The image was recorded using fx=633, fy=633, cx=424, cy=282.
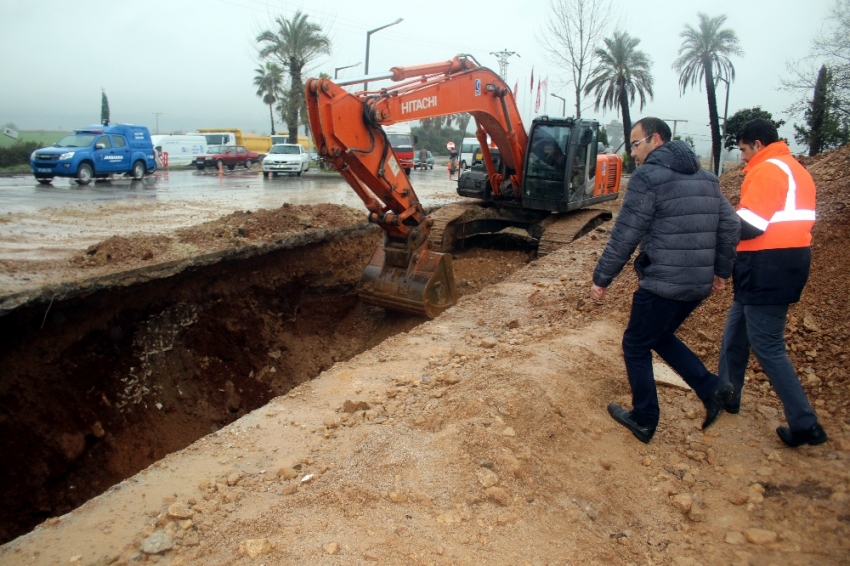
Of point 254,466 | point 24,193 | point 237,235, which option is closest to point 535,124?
point 237,235

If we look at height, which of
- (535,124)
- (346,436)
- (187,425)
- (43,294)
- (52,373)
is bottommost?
(187,425)

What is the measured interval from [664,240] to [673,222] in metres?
0.10

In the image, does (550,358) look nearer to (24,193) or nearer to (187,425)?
Result: (187,425)

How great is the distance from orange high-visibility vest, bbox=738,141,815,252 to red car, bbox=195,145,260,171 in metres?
30.0

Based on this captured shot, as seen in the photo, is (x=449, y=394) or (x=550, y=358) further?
(x=550, y=358)

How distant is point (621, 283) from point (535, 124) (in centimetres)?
434

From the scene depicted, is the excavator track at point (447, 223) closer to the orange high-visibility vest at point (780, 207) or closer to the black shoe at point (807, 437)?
the orange high-visibility vest at point (780, 207)

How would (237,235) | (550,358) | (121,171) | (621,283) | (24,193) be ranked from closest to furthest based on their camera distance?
(550,358), (621,283), (237,235), (24,193), (121,171)

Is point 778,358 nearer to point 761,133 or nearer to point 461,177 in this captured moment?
point 761,133

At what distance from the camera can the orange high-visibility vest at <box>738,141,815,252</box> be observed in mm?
3471

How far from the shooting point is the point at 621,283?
20.8 feet

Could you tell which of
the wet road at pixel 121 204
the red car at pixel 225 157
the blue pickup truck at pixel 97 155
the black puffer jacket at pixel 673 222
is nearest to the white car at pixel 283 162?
the wet road at pixel 121 204

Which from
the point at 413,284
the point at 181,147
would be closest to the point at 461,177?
the point at 413,284

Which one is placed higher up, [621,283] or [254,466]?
[621,283]
